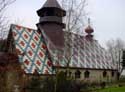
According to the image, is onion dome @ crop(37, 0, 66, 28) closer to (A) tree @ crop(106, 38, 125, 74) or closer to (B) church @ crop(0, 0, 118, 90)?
(B) church @ crop(0, 0, 118, 90)

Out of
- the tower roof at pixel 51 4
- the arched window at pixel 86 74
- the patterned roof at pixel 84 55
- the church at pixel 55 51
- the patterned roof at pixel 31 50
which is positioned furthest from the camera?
the arched window at pixel 86 74

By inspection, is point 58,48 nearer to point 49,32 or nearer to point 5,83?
point 49,32

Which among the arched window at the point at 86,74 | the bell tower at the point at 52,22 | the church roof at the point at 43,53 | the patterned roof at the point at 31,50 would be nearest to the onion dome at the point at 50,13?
the bell tower at the point at 52,22

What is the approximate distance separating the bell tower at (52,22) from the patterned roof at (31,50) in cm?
138

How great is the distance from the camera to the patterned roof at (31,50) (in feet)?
69.4

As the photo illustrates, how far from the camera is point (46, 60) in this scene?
23.3 meters

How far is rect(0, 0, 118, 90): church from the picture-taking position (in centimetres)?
2142

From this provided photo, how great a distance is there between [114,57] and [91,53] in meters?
27.9

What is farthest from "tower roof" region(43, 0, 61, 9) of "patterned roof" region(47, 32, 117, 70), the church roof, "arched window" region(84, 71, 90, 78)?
"arched window" region(84, 71, 90, 78)

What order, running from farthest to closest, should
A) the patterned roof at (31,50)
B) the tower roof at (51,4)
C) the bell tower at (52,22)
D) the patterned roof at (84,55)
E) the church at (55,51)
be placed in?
the tower roof at (51,4), the bell tower at (52,22), the patterned roof at (84,55), the church at (55,51), the patterned roof at (31,50)

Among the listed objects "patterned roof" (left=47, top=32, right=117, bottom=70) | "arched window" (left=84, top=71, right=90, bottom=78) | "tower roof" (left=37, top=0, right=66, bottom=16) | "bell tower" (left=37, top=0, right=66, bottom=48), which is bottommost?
"arched window" (left=84, top=71, right=90, bottom=78)

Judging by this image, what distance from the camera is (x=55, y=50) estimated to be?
23797 mm

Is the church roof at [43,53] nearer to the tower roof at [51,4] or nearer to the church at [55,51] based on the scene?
the church at [55,51]

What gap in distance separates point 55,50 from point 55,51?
20 cm
